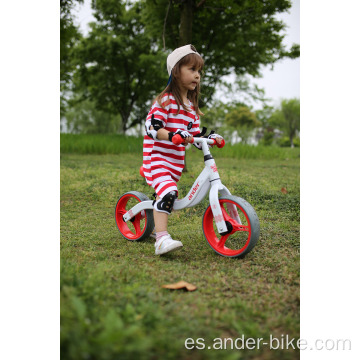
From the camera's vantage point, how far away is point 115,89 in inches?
567

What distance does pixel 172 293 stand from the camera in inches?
59.4

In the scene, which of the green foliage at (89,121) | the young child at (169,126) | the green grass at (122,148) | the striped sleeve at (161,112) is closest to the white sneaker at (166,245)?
the young child at (169,126)

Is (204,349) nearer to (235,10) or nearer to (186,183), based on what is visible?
(186,183)

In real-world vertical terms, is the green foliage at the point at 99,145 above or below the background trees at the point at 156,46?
below

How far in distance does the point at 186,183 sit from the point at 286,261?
244 cm

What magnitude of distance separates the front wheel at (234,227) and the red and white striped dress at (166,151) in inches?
12.8

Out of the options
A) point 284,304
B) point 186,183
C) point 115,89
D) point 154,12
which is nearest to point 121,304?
point 284,304

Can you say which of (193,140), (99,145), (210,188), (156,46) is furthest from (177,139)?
(156,46)

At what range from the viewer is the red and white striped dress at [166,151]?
2.25m

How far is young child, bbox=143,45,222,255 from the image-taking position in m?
2.23

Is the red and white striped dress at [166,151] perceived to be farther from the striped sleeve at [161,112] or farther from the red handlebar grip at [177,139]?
the red handlebar grip at [177,139]

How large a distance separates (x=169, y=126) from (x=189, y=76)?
339 millimetres

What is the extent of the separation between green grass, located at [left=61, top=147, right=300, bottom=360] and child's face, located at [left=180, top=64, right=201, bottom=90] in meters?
1.05

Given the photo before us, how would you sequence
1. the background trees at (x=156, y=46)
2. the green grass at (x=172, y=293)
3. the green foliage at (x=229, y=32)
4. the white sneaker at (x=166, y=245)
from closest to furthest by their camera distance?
the green grass at (x=172, y=293)
the white sneaker at (x=166, y=245)
the background trees at (x=156, y=46)
the green foliage at (x=229, y=32)
